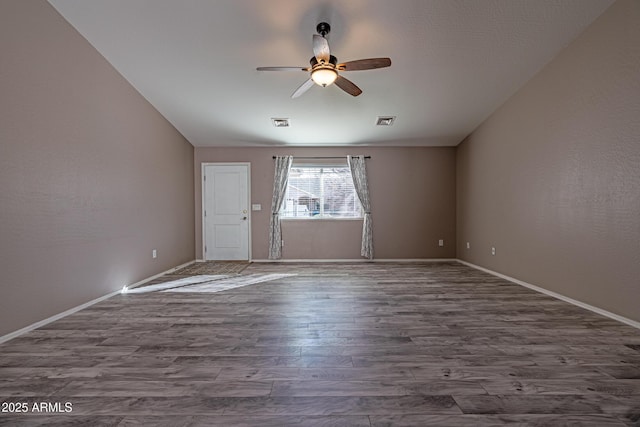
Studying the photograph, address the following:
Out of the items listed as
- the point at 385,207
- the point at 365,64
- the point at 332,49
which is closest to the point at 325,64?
the point at 365,64

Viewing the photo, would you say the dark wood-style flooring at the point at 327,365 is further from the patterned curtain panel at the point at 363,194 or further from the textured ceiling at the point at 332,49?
the textured ceiling at the point at 332,49

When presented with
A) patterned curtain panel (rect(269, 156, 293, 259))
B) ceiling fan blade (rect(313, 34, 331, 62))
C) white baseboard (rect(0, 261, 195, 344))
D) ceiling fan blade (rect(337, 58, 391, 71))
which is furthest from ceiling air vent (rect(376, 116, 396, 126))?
white baseboard (rect(0, 261, 195, 344))

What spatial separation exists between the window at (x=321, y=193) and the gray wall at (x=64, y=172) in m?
2.70

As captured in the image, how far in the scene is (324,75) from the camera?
302cm

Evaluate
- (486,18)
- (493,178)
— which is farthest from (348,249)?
(486,18)

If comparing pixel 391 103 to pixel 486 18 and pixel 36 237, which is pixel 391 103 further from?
pixel 36 237

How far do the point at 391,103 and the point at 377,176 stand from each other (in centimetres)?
185

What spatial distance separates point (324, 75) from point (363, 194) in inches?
133

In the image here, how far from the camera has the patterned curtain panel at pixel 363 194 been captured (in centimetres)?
605

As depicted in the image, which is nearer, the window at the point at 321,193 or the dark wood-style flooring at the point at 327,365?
the dark wood-style flooring at the point at 327,365

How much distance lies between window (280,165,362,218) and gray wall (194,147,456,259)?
0.22m

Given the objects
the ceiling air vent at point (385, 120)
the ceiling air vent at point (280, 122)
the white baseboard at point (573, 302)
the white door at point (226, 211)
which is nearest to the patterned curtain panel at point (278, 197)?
the white door at point (226, 211)

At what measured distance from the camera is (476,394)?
1.57 m

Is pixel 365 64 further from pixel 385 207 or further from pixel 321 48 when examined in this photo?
pixel 385 207
